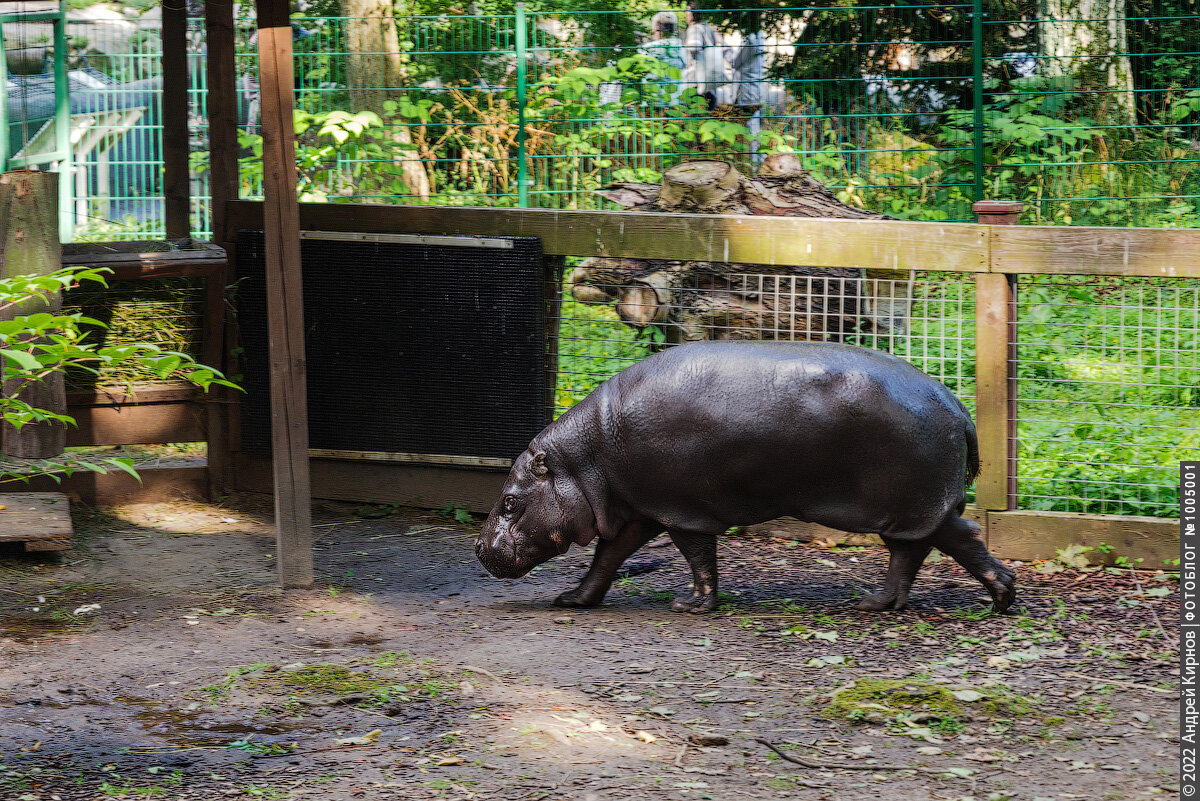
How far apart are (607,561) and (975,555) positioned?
1541mm

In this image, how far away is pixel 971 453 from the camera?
5672mm

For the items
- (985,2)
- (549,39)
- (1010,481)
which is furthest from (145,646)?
(985,2)

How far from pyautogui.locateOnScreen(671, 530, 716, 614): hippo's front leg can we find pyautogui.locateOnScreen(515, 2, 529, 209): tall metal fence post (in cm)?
518

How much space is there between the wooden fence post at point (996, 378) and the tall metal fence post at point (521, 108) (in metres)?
4.55

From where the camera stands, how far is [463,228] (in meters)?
7.18

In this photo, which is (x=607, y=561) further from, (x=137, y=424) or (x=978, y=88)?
(x=978, y=88)

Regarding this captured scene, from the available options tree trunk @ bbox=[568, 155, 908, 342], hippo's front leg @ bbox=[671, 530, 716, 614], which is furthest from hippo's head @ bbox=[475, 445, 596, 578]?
tree trunk @ bbox=[568, 155, 908, 342]

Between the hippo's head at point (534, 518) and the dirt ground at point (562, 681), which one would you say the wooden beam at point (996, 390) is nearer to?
the dirt ground at point (562, 681)

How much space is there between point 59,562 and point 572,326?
2.85 meters

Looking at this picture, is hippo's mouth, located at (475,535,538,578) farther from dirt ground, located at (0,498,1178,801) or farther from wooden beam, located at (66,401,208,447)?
wooden beam, located at (66,401,208,447)

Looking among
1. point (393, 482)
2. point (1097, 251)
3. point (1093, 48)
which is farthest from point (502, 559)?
point (1093, 48)

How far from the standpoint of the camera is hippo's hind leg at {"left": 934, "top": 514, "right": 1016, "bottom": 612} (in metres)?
5.55

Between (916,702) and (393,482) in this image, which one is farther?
(393,482)

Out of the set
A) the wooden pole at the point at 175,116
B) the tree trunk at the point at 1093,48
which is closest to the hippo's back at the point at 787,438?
the wooden pole at the point at 175,116
